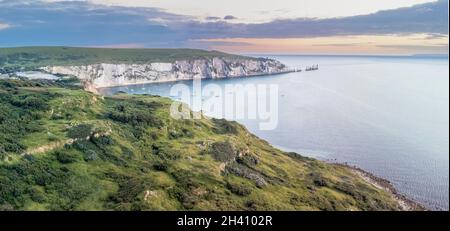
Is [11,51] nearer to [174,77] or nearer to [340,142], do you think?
[174,77]

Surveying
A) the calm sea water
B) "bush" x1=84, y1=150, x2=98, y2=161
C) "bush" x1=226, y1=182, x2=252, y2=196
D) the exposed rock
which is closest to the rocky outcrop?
the exposed rock

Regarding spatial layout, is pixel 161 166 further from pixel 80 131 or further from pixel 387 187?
pixel 387 187

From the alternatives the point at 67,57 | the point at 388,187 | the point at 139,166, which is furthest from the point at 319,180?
the point at 67,57

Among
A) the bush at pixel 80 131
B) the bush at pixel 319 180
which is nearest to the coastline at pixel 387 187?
the bush at pixel 319 180

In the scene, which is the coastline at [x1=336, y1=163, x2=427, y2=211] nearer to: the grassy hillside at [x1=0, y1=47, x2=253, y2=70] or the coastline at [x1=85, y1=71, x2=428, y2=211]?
the coastline at [x1=85, y1=71, x2=428, y2=211]

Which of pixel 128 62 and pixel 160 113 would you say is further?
pixel 128 62
